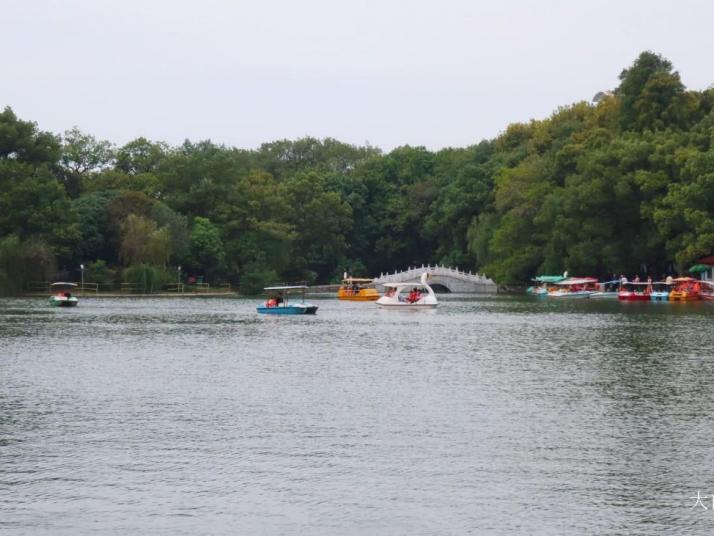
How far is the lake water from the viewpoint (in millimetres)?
18703

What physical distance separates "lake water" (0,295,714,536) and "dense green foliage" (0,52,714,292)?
148 feet

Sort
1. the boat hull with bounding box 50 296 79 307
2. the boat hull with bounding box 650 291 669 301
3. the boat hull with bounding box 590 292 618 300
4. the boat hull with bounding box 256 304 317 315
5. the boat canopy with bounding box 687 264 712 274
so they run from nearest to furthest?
the boat hull with bounding box 256 304 317 315 → the boat hull with bounding box 50 296 79 307 → the boat hull with bounding box 650 291 669 301 → the boat canopy with bounding box 687 264 712 274 → the boat hull with bounding box 590 292 618 300

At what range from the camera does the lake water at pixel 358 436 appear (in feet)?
61.4

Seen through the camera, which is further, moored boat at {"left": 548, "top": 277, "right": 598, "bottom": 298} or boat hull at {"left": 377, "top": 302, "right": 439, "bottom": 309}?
moored boat at {"left": 548, "top": 277, "right": 598, "bottom": 298}

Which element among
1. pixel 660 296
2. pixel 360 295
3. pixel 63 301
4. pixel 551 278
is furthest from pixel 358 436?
pixel 360 295

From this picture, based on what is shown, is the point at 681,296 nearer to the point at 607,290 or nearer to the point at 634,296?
the point at 634,296

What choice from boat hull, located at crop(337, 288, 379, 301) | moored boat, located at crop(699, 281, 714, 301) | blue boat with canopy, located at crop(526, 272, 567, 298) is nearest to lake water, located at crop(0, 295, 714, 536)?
moored boat, located at crop(699, 281, 714, 301)

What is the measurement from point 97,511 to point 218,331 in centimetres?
3852

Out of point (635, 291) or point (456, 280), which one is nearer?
point (635, 291)

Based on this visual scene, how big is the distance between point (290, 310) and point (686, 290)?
33.3 meters

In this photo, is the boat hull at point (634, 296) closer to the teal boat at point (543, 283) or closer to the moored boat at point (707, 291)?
the moored boat at point (707, 291)

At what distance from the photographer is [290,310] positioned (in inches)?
2948

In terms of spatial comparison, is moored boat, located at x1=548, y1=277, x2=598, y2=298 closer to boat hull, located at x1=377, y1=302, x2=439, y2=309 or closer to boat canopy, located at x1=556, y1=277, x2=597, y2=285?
boat canopy, located at x1=556, y1=277, x2=597, y2=285

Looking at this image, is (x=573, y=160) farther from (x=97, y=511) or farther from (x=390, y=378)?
(x=97, y=511)
